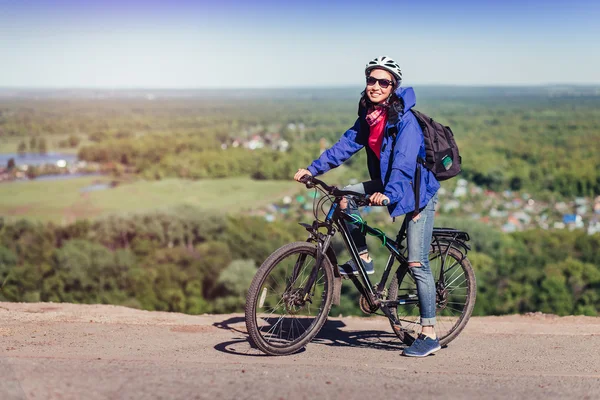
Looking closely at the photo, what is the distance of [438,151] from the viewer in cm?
537

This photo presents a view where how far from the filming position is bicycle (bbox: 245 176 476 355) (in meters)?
5.39

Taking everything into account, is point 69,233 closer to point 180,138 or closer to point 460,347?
point 460,347

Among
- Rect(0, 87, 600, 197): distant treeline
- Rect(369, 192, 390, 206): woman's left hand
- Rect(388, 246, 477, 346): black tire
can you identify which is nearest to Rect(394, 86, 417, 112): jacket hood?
Rect(369, 192, 390, 206): woman's left hand

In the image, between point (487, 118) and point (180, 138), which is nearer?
point (180, 138)

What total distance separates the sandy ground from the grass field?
64686 mm

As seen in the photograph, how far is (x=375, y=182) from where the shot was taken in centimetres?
571

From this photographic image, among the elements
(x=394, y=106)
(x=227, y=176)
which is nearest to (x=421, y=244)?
(x=394, y=106)

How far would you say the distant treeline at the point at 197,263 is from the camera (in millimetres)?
40062

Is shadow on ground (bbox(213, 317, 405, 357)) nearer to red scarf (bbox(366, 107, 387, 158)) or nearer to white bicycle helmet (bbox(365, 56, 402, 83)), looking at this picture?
red scarf (bbox(366, 107, 387, 158))

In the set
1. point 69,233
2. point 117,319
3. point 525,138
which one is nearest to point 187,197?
point 69,233

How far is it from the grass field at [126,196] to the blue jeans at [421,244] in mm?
66532

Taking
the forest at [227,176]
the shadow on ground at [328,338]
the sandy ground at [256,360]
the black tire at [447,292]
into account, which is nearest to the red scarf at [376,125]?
the black tire at [447,292]

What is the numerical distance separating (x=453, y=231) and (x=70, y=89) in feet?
623

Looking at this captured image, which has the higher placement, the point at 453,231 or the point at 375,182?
the point at 375,182
